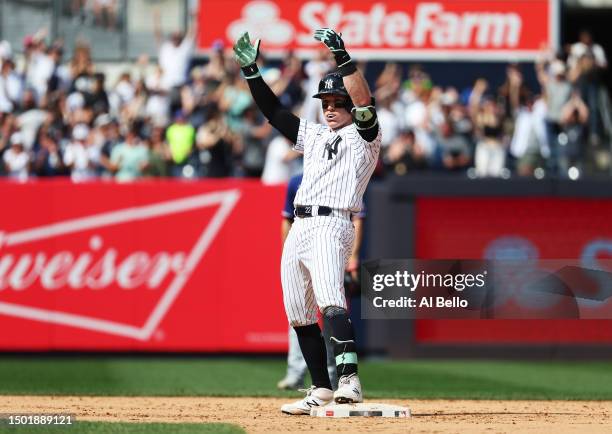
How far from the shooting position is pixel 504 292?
362 inches

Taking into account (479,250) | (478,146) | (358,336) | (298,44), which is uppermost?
(298,44)

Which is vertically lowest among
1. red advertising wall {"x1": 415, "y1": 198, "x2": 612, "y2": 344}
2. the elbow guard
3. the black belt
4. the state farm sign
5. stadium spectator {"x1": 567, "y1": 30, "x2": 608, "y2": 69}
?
red advertising wall {"x1": 415, "y1": 198, "x2": 612, "y2": 344}

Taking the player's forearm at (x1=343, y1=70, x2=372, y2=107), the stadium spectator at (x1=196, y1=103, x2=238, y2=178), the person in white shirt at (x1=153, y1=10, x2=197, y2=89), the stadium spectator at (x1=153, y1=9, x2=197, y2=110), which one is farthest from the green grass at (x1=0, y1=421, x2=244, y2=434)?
the person in white shirt at (x1=153, y1=10, x2=197, y2=89)

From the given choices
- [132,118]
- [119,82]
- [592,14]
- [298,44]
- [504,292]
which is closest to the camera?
[504,292]

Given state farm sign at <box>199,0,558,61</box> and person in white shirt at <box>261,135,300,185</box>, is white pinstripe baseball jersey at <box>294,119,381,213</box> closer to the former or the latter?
person in white shirt at <box>261,135,300,185</box>

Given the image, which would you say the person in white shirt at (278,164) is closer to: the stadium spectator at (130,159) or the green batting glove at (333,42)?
the stadium spectator at (130,159)

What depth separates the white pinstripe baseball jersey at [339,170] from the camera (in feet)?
27.1

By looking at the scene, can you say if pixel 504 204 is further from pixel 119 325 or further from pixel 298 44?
pixel 298 44

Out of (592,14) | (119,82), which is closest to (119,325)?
(119,82)

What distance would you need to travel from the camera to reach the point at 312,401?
859 cm

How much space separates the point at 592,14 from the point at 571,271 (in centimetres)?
1604

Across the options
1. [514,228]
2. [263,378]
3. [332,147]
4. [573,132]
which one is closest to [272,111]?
[332,147]

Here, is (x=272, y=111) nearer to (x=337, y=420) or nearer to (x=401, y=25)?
(x=337, y=420)

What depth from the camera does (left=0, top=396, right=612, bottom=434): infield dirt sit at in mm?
7812
